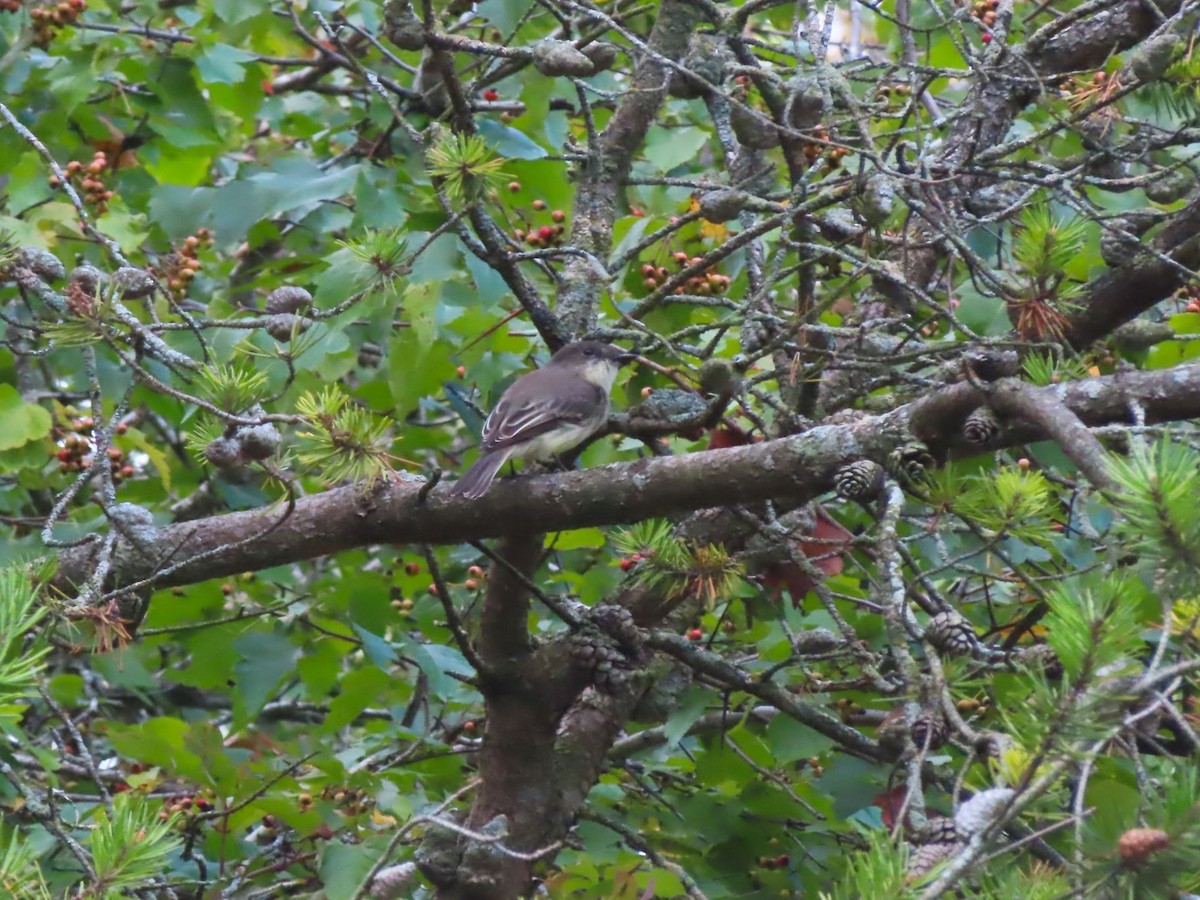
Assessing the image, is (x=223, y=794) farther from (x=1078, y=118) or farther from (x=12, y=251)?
(x=1078, y=118)

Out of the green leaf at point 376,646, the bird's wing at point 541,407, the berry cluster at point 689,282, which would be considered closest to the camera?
the green leaf at point 376,646

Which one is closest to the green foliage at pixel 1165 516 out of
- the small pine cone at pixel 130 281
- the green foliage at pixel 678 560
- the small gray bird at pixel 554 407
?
the green foliage at pixel 678 560

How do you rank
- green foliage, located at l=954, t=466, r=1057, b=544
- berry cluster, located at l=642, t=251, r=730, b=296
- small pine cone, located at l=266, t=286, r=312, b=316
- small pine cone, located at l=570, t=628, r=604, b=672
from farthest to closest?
berry cluster, located at l=642, t=251, r=730, b=296 < small pine cone, located at l=570, t=628, r=604, b=672 < small pine cone, located at l=266, t=286, r=312, b=316 < green foliage, located at l=954, t=466, r=1057, b=544

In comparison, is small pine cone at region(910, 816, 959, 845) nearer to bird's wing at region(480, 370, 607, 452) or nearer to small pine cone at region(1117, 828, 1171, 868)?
small pine cone at region(1117, 828, 1171, 868)

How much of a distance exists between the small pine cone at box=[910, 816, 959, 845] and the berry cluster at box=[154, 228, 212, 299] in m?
3.42

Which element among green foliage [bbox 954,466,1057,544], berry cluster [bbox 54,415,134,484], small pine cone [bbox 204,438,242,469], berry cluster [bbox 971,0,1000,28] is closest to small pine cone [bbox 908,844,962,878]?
green foliage [bbox 954,466,1057,544]

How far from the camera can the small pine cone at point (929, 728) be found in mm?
2121

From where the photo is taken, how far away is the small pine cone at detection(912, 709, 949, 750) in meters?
2.12

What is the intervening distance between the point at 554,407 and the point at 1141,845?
2.60 meters

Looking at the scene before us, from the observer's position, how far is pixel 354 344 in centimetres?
430

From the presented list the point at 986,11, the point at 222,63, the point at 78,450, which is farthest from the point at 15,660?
the point at 986,11

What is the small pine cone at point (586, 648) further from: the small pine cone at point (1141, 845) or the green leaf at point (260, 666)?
the small pine cone at point (1141, 845)

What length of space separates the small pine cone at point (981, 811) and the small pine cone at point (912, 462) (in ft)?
3.31

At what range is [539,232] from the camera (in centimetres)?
430
